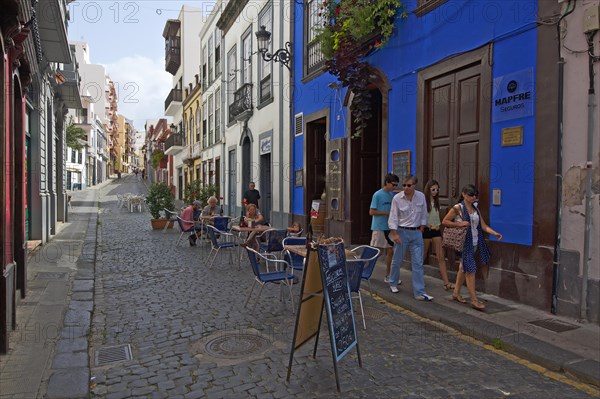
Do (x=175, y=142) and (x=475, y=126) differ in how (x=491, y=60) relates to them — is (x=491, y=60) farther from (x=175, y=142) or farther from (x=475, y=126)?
(x=175, y=142)

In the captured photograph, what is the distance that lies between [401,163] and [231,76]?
14299 mm

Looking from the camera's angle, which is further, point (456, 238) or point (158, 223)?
point (158, 223)

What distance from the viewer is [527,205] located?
19.8ft

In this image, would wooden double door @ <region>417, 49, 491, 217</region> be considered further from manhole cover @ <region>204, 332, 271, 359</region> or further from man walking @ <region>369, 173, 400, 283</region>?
manhole cover @ <region>204, 332, 271, 359</region>

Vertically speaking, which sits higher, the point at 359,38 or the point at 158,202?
the point at 359,38

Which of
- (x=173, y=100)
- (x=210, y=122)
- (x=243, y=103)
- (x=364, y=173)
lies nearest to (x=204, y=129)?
(x=210, y=122)

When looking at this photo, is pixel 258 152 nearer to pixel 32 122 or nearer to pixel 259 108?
pixel 259 108

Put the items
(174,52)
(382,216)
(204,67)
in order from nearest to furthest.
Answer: (382,216)
(204,67)
(174,52)

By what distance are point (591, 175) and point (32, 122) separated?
11.8m

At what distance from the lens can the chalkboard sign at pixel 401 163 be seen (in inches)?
336

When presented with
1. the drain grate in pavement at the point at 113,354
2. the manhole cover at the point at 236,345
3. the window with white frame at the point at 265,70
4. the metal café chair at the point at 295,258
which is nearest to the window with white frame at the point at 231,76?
the window with white frame at the point at 265,70

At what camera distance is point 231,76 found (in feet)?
69.6

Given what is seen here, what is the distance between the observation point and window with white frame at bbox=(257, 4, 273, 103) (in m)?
15.7

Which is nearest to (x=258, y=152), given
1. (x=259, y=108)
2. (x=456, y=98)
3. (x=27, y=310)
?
(x=259, y=108)
